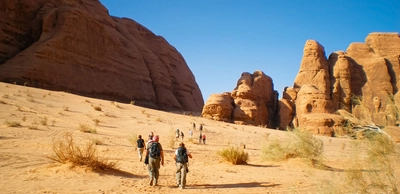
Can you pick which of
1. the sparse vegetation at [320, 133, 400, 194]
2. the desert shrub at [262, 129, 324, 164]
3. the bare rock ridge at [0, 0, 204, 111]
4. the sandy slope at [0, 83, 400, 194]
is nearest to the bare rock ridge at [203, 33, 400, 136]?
the sandy slope at [0, 83, 400, 194]

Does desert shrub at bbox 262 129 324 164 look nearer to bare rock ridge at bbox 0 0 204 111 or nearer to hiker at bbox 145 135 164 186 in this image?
hiker at bbox 145 135 164 186

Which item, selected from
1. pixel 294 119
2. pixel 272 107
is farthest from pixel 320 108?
pixel 272 107

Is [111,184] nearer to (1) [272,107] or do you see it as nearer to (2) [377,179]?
(2) [377,179]

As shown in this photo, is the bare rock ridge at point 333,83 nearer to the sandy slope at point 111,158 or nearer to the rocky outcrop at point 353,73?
the rocky outcrop at point 353,73

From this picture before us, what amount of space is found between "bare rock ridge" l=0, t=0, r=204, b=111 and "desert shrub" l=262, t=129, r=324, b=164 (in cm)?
2656

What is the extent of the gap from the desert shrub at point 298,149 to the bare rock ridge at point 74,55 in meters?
26.6

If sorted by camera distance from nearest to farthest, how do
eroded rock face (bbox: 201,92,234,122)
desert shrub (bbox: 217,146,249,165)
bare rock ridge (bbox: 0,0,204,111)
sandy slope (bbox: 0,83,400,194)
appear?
sandy slope (bbox: 0,83,400,194) → desert shrub (bbox: 217,146,249,165) → bare rock ridge (bbox: 0,0,204,111) → eroded rock face (bbox: 201,92,234,122)

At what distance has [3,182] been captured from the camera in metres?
6.89

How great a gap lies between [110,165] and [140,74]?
38.1 metres

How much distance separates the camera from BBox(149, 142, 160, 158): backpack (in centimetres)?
789

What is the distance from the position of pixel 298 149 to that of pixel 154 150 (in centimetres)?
800

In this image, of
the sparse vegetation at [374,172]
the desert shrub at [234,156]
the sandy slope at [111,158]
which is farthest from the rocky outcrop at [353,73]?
the sparse vegetation at [374,172]

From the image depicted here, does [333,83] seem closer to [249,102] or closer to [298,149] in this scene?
[249,102]

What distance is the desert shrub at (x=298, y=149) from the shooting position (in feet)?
42.6
